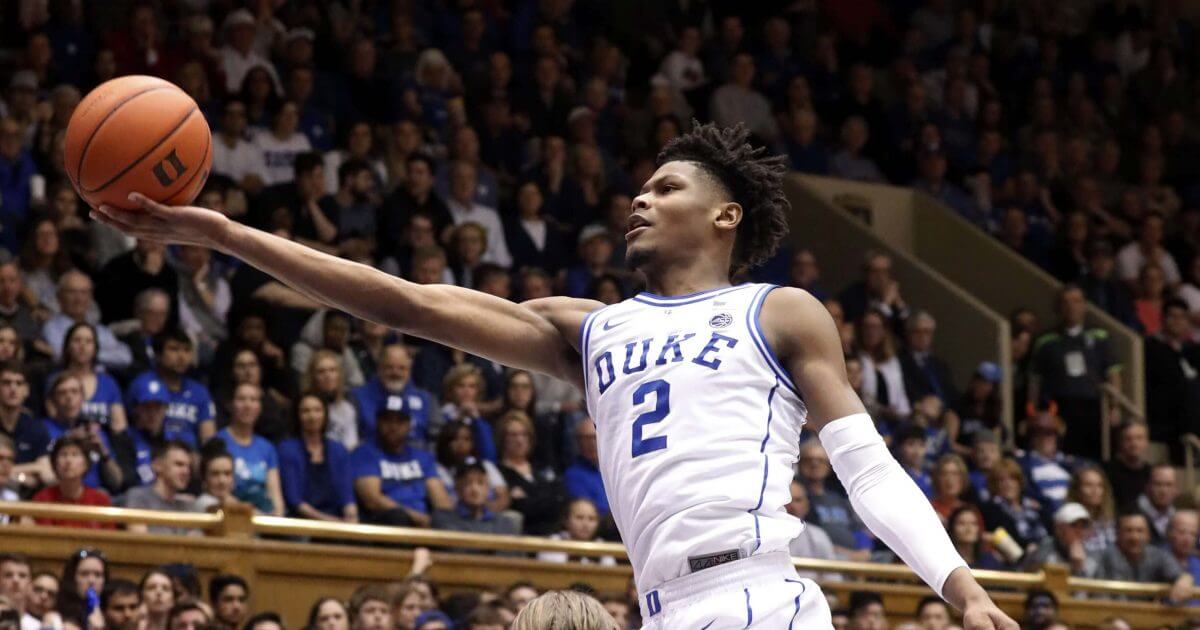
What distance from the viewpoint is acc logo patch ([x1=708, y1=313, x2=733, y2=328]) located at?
4477 millimetres

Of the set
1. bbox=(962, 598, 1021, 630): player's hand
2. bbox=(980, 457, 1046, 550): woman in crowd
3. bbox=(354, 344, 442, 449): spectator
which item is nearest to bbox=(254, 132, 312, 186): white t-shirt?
bbox=(354, 344, 442, 449): spectator

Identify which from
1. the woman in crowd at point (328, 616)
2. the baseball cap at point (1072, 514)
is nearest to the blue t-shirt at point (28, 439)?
the woman in crowd at point (328, 616)

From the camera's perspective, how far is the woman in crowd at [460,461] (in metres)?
10.1

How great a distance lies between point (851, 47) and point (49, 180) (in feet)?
26.5

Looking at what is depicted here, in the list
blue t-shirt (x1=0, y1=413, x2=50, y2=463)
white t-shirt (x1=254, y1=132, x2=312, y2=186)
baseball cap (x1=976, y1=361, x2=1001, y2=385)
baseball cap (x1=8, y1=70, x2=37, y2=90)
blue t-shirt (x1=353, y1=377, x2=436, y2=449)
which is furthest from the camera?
baseball cap (x1=976, y1=361, x2=1001, y2=385)

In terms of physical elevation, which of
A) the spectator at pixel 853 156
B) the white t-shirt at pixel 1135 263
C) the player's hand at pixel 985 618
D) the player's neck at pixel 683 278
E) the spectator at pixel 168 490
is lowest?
the player's hand at pixel 985 618

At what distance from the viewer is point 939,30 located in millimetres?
17359

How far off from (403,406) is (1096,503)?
15.3 feet

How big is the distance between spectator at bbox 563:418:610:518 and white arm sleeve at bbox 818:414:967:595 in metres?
6.20

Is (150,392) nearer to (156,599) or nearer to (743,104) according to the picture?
(156,599)

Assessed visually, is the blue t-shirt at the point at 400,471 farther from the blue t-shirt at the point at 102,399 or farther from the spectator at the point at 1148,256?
the spectator at the point at 1148,256

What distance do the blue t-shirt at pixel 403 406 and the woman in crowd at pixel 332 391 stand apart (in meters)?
0.09

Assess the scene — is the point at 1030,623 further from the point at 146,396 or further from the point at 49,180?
the point at 49,180

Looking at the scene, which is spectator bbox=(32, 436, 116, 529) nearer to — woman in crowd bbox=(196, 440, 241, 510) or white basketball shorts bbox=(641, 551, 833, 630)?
woman in crowd bbox=(196, 440, 241, 510)
